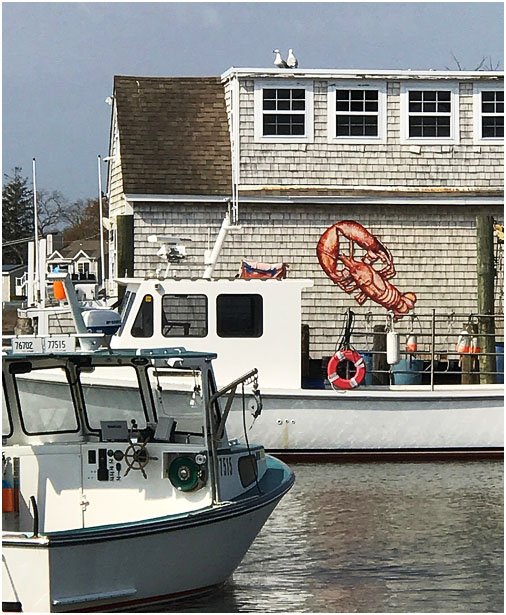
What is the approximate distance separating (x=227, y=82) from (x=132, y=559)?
485 inches

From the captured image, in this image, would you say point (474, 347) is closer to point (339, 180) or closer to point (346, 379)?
point (346, 379)

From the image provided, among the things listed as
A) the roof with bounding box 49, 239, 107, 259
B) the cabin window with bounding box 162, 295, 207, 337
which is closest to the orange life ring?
the cabin window with bounding box 162, 295, 207, 337

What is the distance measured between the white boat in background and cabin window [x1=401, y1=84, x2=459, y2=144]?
4.80 meters

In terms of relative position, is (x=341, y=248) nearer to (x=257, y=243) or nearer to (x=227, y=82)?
(x=257, y=243)

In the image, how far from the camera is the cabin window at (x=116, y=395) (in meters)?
10.9

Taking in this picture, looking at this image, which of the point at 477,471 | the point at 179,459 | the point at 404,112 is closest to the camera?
the point at 179,459

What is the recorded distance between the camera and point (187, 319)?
50.4 ft

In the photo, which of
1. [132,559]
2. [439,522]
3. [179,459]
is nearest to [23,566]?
[132,559]

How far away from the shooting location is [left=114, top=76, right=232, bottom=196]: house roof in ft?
63.8

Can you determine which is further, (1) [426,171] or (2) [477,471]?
(1) [426,171]

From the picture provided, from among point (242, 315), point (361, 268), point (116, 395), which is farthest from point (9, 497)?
point (361, 268)

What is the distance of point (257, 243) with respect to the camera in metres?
19.3

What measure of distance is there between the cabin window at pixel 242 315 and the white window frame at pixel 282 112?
14.6 ft

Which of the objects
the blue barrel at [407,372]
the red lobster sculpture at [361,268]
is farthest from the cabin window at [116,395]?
the red lobster sculpture at [361,268]
